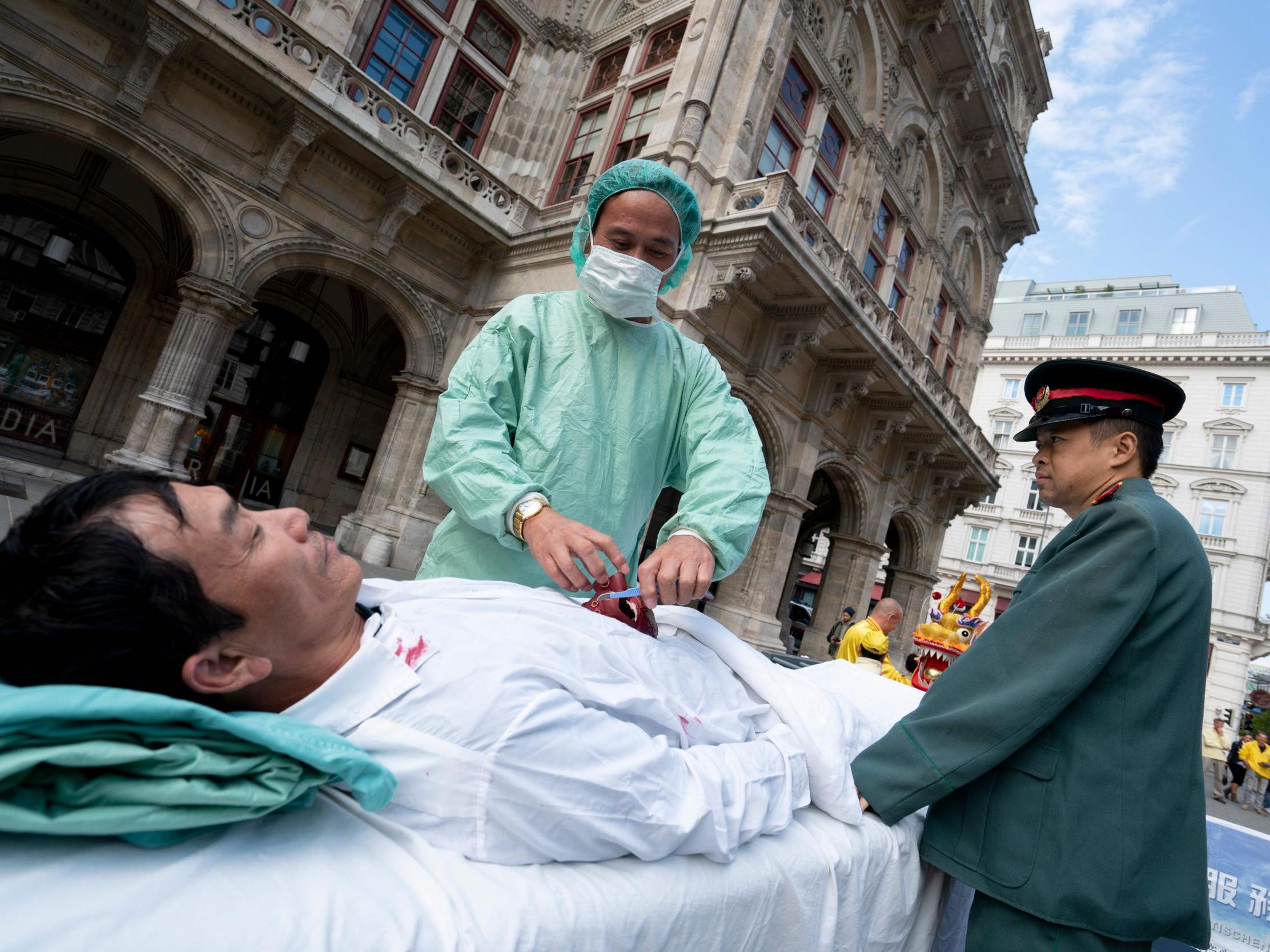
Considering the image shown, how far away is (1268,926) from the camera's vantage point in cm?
232

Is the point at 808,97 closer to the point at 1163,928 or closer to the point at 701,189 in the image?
the point at 701,189

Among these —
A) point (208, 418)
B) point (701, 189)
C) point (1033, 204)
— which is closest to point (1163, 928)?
point (701, 189)

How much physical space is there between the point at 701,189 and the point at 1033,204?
15.3 m

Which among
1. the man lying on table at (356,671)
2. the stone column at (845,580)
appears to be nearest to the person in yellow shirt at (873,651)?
the man lying on table at (356,671)

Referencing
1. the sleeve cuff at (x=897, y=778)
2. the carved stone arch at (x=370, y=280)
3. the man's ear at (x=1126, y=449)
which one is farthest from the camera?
the carved stone arch at (x=370, y=280)

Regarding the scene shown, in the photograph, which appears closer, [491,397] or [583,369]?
[491,397]

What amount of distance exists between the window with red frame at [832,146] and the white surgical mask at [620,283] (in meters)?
12.5

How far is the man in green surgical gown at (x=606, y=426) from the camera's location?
1.65 m

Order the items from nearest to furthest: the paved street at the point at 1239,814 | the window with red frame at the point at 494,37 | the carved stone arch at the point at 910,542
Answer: the paved street at the point at 1239,814 < the window with red frame at the point at 494,37 < the carved stone arch at the point at 910,542

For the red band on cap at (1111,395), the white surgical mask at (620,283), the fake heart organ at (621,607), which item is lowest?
the fake heart organ at (621,607)

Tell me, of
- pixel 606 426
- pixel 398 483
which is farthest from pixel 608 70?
pixel 606 426

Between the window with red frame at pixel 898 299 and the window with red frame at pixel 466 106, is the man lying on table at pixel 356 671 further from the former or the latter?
the window with red frame at pixel 898 299

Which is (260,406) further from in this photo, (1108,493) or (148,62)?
(1108,493)

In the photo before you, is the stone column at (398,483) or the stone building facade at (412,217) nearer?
the stone building facade at (412,217)
